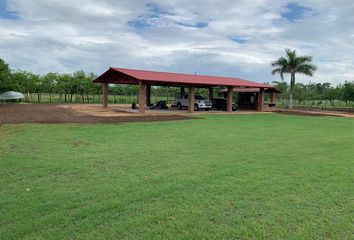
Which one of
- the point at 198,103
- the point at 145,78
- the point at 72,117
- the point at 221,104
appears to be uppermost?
the point at 145,78

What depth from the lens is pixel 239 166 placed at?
7055 millimetres

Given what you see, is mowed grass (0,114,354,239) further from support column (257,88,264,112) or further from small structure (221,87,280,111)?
small structure (221,87,280,111)

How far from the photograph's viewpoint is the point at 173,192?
205 inches

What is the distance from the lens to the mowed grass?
12.8ft

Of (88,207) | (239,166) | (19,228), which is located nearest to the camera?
(19,228)

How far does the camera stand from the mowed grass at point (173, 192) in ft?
12.8

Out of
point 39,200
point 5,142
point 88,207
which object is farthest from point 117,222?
point 5,142

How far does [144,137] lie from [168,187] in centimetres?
626

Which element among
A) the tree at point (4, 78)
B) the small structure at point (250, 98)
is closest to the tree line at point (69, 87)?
the tree at point (4, 78)

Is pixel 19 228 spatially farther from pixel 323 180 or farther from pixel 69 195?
pixel 323 180

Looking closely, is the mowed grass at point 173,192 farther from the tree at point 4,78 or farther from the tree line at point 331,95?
the tree line at point 331,95

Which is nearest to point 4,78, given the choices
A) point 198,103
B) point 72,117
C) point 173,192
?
point 72,117

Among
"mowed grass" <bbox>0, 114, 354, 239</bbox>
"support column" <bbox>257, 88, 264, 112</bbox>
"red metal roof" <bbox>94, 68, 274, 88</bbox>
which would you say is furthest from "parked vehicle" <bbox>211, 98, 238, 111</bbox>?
"mowed grass" <bbox>0, 114, 354, 239</bbox>

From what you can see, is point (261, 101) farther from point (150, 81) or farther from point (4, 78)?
point (4, 78)
